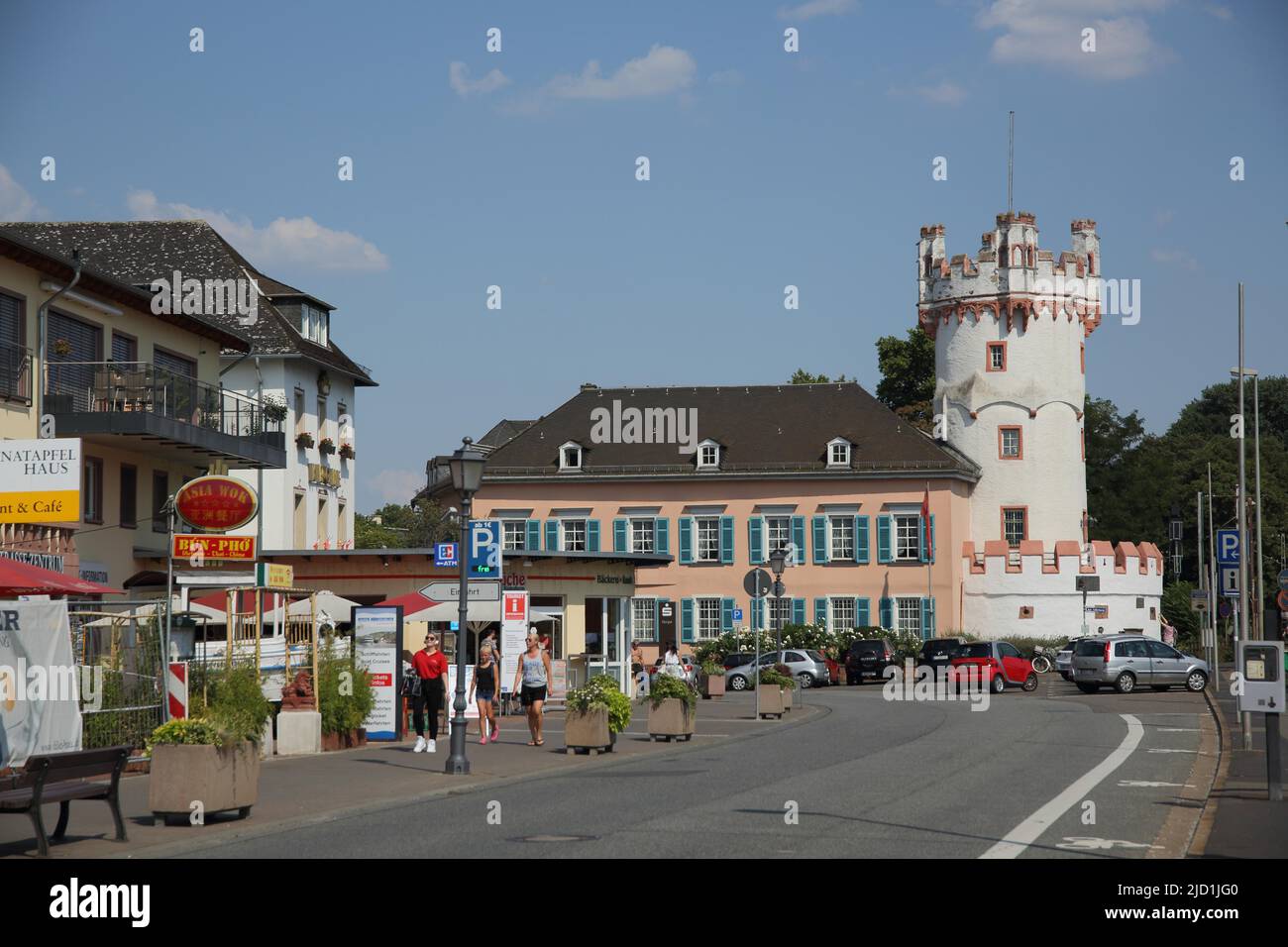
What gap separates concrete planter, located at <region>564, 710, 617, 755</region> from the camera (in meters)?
25.6

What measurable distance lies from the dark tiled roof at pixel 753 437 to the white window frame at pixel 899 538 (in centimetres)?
191

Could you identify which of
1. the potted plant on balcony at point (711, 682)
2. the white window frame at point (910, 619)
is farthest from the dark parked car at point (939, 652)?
the white window frame at point (910, 619)

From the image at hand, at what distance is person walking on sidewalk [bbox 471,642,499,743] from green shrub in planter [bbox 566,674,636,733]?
1.72 m

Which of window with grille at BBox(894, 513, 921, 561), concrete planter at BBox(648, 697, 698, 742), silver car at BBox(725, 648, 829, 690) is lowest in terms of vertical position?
silver car at BBox(725, 648, 829, 690)

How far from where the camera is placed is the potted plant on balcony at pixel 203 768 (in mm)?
15984

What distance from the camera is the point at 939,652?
58.7 metres

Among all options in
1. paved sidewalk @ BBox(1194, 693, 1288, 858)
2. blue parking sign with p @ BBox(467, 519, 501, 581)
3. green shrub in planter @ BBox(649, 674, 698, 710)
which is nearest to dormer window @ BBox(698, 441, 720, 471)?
green shrub in planter @ BBox(649, 674, 698, 710)

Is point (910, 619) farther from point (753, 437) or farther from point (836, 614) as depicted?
point (753, 437)

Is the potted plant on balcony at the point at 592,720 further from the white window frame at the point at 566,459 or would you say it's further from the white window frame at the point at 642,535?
the white window frame at the point at 566,459

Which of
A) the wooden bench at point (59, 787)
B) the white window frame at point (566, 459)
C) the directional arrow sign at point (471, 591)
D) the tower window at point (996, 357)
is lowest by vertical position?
the wooden bench at point (59, 787)

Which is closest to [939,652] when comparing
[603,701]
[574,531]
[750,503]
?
[750,503]

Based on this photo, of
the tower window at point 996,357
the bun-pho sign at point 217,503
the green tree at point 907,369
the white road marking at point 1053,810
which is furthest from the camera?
the green tree at point 907,369

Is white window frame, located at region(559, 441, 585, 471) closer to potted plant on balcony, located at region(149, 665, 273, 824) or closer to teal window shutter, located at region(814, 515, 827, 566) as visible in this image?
teal window shutter, located at region(814, 515, 827, 566)

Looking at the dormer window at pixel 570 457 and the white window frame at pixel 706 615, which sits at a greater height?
the dormer window at pixel 570 457
